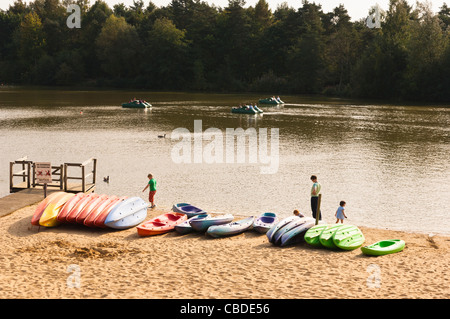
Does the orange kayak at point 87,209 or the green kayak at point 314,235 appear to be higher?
the orange kayak at point 87,209

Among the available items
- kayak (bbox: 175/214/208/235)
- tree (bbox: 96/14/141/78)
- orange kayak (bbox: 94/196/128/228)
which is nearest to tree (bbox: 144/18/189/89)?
tree (bbox: 96/14/141/78)

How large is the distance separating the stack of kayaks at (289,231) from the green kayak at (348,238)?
927mm

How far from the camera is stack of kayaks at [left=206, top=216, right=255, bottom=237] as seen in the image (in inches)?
587

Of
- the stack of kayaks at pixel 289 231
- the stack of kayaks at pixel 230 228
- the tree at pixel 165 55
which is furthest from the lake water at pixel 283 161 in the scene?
the tree at pixel 165 55

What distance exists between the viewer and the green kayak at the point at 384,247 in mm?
13195

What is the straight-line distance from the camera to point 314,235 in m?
14.2

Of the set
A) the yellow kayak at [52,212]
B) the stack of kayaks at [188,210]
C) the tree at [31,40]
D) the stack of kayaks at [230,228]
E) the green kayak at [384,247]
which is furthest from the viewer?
the tree at [31,40]

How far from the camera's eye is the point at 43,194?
18.4m

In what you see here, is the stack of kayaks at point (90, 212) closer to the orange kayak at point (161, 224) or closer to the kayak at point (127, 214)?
the kayak at point (127, 214)

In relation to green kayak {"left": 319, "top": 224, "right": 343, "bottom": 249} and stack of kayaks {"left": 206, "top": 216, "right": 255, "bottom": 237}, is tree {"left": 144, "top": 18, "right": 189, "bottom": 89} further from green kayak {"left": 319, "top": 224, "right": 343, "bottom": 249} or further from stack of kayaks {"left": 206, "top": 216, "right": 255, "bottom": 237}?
green kayak {"left": 319, "top": 224, "right": 343, "bottom": 249}

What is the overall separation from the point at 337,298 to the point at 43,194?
1186 cm

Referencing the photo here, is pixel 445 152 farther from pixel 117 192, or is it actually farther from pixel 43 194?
pixel 43 194

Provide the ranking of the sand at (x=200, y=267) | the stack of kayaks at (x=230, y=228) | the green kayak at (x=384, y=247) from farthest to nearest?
the stack of kayaks at (x=230, y=228) < the green kayak at (x=384, y=247) < the sand at (x=200, y=267)

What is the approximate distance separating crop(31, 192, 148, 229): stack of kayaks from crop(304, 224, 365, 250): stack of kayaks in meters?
5.34
